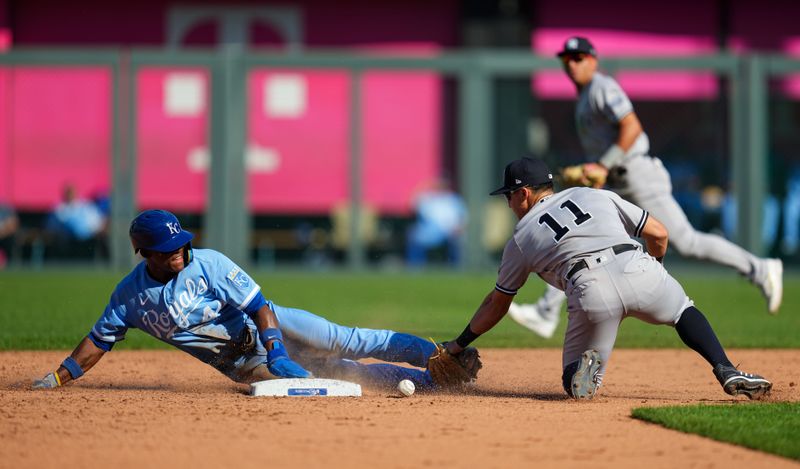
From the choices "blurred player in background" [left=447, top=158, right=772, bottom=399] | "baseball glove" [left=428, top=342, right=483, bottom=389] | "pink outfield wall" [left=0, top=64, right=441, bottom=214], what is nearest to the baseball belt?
"blurred player in background" [left=447, top=158, right=772, bottom=399]

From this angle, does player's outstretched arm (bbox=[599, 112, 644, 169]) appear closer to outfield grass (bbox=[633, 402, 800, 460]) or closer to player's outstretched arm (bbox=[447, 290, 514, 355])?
player's outstretched arm (bbox=[447, 290, 514, 355])

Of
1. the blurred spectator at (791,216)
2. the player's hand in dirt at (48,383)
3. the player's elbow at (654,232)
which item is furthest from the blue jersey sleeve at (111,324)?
the blurred spectator at (791,216)

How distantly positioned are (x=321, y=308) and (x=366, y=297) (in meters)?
1.96

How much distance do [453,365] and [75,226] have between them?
14368 mm

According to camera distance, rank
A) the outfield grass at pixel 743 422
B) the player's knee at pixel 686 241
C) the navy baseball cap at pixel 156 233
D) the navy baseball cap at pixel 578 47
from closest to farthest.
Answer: the outfield grass at pixel 743 422, the navy baseball cap at pixel 156 233, the navy baseball cap at pixel 578 47, the player's knee at pixel 686 241

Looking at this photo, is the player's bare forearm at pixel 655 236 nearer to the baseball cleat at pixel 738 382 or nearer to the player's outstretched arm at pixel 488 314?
the baseball cleat at pixel 738 382

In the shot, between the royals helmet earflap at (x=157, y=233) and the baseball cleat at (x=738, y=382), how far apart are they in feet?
8.88

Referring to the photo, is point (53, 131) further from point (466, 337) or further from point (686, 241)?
point (466, 337)

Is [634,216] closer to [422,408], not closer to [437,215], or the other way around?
[422,408]

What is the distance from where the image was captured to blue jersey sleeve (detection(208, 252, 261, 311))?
20.9 ft

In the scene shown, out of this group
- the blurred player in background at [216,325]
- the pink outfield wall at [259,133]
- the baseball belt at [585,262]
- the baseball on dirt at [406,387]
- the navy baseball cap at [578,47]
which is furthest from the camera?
the pink outfield wall at [259,133]

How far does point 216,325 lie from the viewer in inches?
261

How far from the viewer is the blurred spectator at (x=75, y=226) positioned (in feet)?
64.8

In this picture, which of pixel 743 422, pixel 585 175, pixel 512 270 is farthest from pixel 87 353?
pixel 585 175
